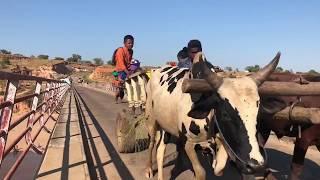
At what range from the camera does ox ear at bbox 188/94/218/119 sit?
5.11m

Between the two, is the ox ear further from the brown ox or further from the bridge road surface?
the bridge road surface

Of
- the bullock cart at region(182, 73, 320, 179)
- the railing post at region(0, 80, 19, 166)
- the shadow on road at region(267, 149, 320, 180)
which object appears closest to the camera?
the railing post at region(0, 80, 19, 166)

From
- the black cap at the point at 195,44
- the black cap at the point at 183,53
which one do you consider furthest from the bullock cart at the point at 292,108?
the black cap at the point at 183,53

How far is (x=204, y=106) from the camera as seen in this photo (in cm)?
521

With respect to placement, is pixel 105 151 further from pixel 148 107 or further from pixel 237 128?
pixel 237 128

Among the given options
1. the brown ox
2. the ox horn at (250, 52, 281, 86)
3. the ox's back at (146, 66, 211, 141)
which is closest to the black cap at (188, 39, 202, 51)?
the ox's back at (146, 66, 211, 141)

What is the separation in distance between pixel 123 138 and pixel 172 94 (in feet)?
11.5

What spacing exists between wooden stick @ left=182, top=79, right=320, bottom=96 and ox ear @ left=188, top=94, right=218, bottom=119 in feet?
0.52

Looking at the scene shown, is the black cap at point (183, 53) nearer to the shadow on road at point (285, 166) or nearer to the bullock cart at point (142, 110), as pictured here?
the bullock cart at point (142, 110)

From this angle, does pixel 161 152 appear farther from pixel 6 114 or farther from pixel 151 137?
pixel 6 114

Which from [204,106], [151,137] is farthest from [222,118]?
[151,137]

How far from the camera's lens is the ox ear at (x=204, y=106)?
201 inches

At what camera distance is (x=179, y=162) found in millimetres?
8602

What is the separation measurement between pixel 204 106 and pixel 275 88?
3.00 feet
